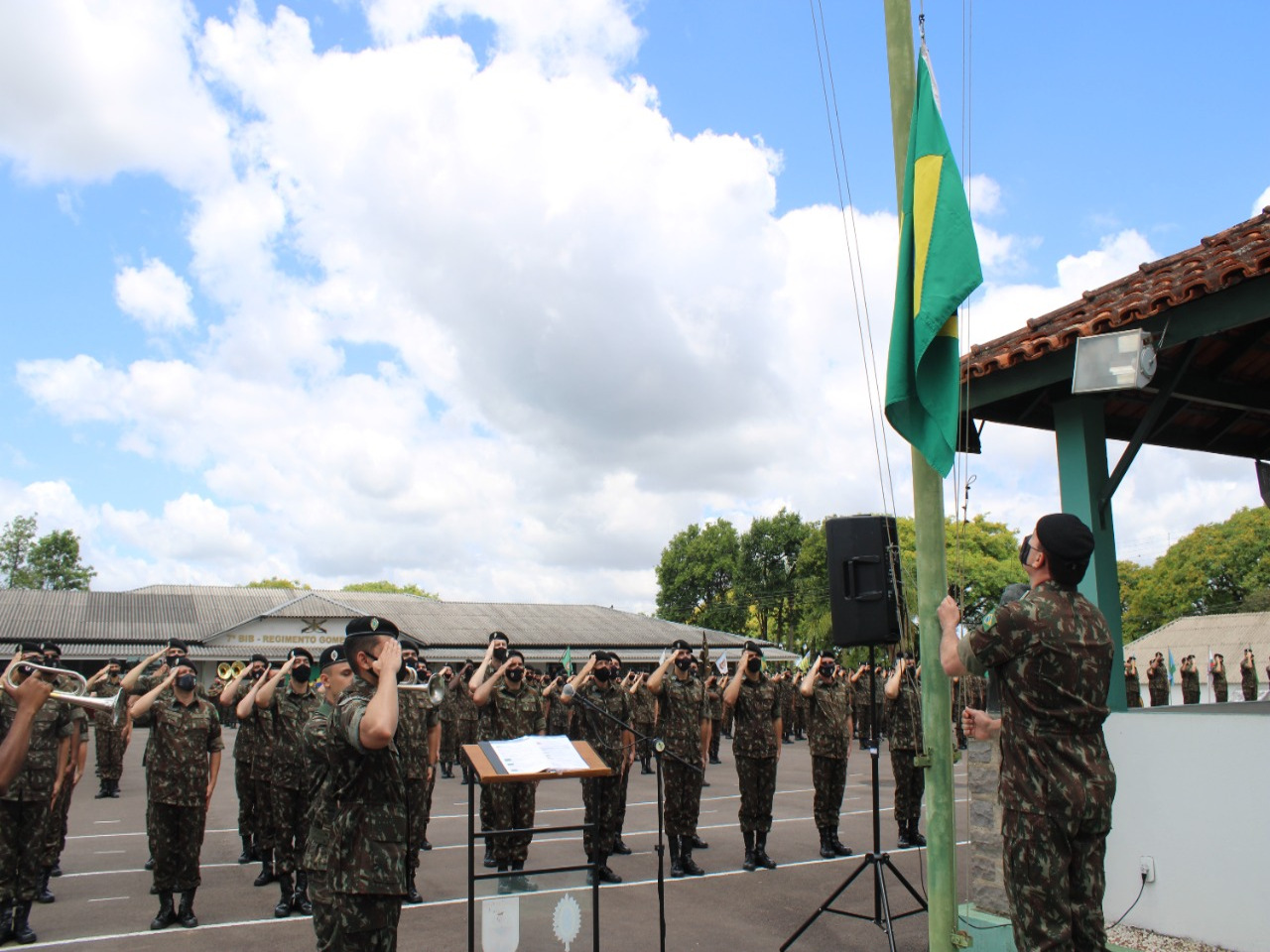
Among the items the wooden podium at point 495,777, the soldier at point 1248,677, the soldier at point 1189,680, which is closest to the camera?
the wooden podium at point 495,777

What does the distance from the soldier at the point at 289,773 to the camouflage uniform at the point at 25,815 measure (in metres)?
1.75

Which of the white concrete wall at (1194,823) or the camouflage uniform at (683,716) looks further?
the camouflage uniform at (683,716)

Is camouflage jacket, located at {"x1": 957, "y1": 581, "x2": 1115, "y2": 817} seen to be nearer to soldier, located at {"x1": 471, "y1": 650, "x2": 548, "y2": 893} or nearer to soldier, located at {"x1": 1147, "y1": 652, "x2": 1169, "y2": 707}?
soldier, located at {"x1": 471, "y1": 650, "x2": 548, "y2": 893}

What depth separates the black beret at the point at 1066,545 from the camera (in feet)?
11.9

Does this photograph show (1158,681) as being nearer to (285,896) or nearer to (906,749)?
(906,749)

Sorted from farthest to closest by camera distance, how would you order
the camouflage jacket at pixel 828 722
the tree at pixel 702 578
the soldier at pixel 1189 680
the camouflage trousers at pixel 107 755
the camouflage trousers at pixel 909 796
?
the tree at pixel 702 578
the soldier at pixel 1189 680
the camouflage trousers at pixel 107 755
the camouflage trousers at pixel 909 796
the camouflage jacket at pixel 828 722

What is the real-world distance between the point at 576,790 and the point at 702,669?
6.62m

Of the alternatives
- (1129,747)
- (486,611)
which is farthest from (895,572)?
(486,611)

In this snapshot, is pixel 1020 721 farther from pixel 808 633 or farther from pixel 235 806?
pixel 808 633

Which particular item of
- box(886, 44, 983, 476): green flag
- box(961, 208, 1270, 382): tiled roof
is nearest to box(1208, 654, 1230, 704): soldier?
box(961, 208, 1270, 382): tiled roof

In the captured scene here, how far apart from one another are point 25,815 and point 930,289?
738 cm

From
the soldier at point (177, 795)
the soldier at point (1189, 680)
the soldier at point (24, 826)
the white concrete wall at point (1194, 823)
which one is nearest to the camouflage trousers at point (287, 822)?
the soldier at point (177, 795)

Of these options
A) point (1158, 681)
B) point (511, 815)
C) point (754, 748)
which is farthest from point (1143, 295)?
point (1158, 681)

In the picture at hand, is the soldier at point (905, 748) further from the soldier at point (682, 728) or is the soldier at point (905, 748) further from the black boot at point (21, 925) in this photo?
the black boot at point (21, 925)
